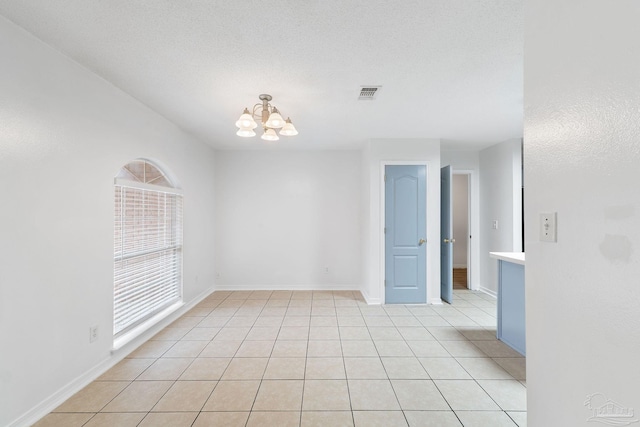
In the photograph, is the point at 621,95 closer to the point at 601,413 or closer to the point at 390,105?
the point at 601,413

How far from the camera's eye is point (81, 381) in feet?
7.05

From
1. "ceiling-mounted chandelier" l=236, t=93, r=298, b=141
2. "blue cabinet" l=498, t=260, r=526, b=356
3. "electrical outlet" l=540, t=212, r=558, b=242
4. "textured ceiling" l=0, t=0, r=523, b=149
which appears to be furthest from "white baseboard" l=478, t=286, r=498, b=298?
"ceiling-mounted chandelier" l=236, t=93, r=298, b=141

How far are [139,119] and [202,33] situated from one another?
1596 mm

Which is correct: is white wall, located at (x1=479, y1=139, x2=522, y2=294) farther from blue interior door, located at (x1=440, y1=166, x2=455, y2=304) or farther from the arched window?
the arched window

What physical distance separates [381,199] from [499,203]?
6.57 ft

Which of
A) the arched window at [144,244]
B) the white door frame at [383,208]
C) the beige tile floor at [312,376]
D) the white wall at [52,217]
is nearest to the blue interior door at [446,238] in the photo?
the white door frame at [383,208]

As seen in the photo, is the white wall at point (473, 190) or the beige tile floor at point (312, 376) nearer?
the beige tile floor at point (312, 376)

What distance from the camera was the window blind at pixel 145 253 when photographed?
2.66m

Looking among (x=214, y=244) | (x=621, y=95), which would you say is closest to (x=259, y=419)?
(x=621, y=95)

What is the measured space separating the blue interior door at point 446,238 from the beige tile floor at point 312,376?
25.3 inches

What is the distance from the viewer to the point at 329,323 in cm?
342

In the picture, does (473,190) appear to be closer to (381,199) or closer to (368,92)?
(381,199)

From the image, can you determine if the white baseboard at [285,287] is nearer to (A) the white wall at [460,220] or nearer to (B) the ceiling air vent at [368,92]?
(B) the ceiling air vent at [368,92]

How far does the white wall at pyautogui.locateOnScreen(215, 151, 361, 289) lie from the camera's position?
16.2ft
